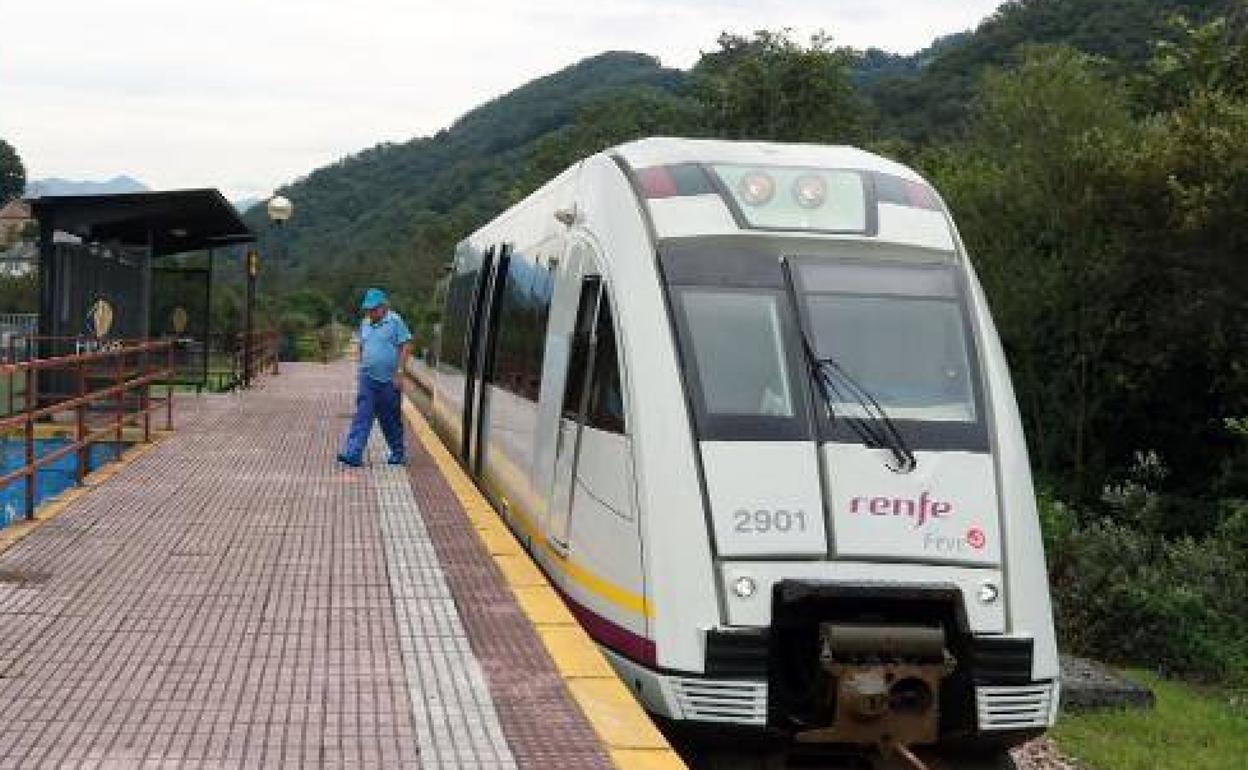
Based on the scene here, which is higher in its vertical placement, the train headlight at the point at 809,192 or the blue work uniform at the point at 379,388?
the train headlight at the point at 809,192

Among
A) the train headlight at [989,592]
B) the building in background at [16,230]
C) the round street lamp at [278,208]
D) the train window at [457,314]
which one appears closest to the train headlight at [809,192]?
the train headlight at [989,592]

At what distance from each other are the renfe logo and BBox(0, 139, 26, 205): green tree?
140 m

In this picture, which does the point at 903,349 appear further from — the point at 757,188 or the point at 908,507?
the point at 757,188

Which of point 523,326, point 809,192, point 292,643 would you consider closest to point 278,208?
point 523,326

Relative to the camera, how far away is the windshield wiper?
6898mm

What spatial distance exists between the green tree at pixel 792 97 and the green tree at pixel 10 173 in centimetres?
10402

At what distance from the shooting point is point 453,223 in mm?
70250

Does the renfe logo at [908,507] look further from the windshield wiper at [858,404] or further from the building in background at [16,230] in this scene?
the building in background at [16,230]

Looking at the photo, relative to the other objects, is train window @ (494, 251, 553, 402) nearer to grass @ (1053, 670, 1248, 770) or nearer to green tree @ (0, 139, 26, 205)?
grass @ (1053, 670, 1248, 770)

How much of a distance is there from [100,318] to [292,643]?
40.4 ft

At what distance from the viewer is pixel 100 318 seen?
57.9 feet

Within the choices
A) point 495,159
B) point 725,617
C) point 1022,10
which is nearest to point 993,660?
point 725,617

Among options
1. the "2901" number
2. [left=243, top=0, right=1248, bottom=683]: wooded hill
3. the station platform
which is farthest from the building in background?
the "2901" number

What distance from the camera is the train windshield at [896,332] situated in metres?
7.22
